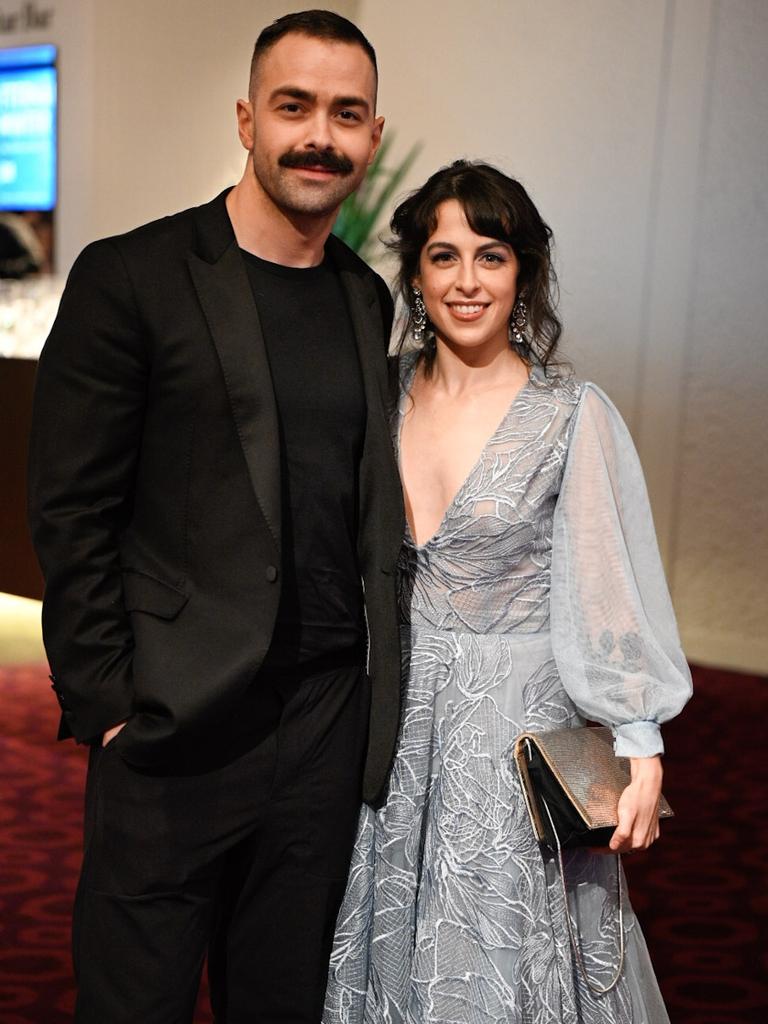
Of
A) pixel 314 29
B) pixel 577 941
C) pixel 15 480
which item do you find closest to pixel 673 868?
pixel 577 941

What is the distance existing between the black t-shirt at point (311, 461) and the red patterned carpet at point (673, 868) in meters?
1.24

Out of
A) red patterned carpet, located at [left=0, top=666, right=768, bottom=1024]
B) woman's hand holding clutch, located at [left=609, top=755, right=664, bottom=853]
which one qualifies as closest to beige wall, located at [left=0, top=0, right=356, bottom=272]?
red patterned carpet, located at [left=0, top=666, right=768, bottom=1024]

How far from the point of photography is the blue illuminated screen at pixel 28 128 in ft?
21.3

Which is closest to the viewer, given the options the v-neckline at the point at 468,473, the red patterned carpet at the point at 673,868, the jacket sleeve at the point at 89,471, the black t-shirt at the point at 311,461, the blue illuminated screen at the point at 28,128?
the jacket sleeve at the point at 89,471

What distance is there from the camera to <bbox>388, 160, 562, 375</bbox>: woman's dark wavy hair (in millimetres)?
1947

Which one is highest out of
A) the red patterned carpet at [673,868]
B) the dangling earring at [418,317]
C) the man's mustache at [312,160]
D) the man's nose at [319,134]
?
the man's nose at [319,134]

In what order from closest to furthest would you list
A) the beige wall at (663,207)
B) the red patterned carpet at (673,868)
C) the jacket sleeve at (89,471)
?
the jacket sleeve at (89,471), the red patterned carpet at (673,868), the beige wall at (663,207)

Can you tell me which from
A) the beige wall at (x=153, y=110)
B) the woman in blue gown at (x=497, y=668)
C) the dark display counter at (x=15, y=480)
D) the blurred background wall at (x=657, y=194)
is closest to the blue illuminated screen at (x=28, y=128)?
the beige wall at (x=153, y=110)

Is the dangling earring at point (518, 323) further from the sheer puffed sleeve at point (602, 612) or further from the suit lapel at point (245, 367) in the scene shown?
the suit lapel at point (245, 367)

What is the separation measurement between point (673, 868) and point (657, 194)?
10.3ft

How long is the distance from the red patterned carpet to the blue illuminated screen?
2.91 meters

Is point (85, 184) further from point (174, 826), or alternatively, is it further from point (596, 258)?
point (174, 826)

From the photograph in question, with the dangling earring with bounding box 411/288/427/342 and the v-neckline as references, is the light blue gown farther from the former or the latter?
the dangling earring with bounding box 411/288/427/342

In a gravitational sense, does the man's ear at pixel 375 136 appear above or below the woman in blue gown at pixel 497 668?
above
